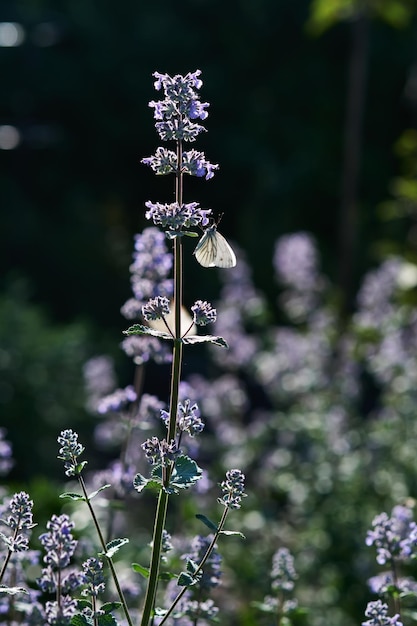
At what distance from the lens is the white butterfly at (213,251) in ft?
6.59

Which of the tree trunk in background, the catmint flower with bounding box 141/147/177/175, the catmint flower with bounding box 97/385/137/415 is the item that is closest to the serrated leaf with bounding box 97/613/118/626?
the catmint flower with bounding box 141/147/177/175

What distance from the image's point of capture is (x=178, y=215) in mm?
1918

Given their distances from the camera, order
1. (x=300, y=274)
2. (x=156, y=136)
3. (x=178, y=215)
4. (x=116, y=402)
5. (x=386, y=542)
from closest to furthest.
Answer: (x=178, y=215)
(x=386, y=542)
(x=116, y=402)
(x=300, y=274)
(x=156, y=136)

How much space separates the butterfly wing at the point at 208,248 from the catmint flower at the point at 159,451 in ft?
1.20

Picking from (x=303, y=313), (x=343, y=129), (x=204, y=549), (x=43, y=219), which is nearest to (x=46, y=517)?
(x=204, y=549)

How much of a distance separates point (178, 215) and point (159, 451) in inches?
18.2

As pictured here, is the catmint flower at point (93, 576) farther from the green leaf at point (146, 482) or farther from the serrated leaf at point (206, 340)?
the serrated leaf at point (206, 340)

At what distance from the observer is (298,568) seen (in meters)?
5.18

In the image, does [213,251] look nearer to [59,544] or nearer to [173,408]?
[173,408]

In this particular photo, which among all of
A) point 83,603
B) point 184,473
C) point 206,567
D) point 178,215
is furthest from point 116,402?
point 178,215

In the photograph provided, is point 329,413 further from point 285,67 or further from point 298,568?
point 285,67

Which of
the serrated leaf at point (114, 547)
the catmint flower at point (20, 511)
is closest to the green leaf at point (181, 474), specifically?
the serrated leaf at point (114, 547)

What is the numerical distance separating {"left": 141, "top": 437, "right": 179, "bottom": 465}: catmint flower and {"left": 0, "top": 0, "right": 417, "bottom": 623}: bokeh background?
11.2m

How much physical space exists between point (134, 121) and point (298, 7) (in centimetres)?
297
